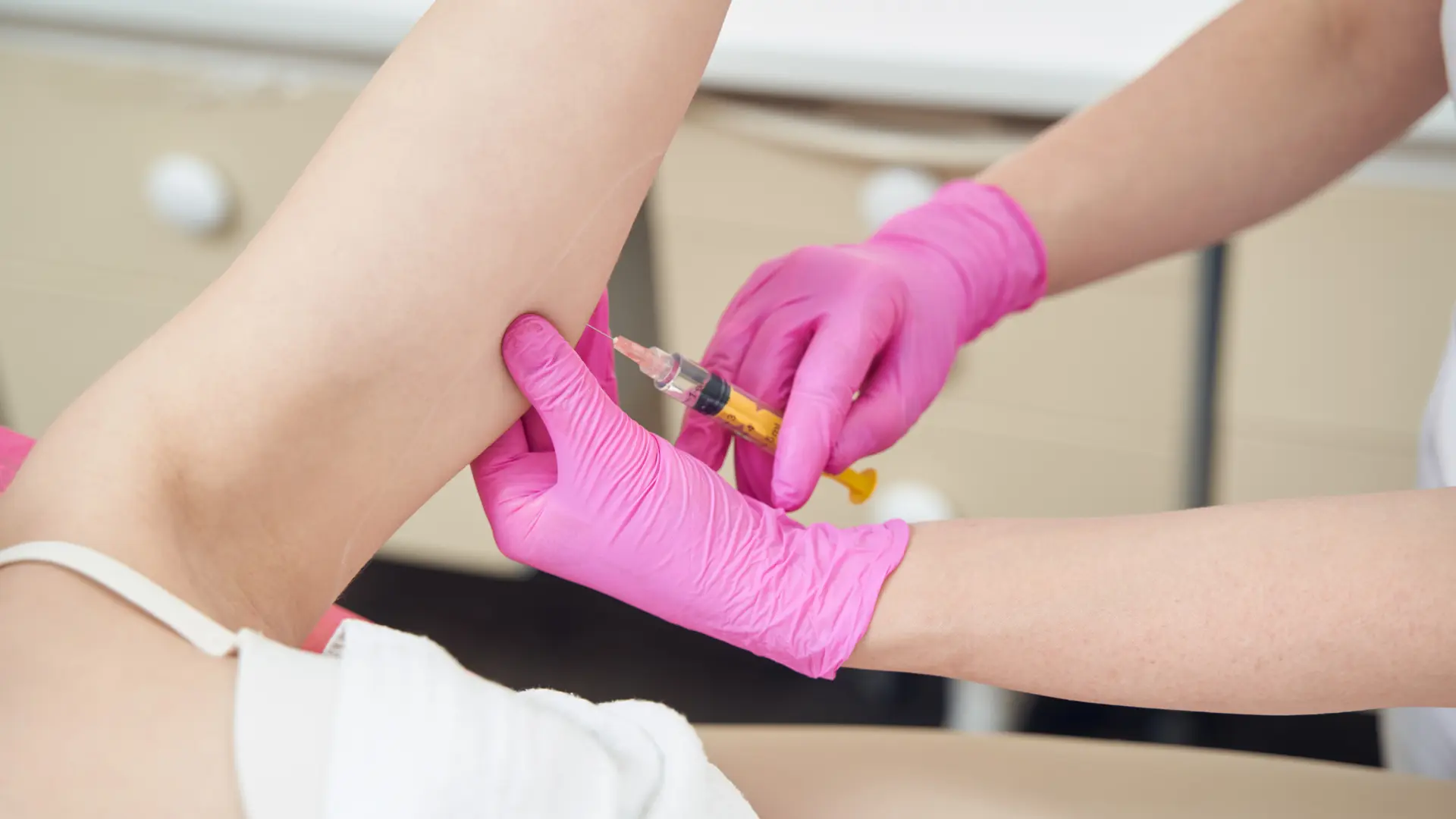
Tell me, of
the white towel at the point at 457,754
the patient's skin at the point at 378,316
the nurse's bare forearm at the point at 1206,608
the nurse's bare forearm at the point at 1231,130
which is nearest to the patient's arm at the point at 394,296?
the patient's skin at the point at 378,316

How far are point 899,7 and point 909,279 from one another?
1.97ft

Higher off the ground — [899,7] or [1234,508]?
[899,7]

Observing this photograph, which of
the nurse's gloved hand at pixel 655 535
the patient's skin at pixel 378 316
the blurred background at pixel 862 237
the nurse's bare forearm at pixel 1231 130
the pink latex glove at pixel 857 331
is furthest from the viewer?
the blurred background at pixel 862 237

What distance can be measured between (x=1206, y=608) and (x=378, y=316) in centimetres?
45

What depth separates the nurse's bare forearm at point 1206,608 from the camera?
59cm

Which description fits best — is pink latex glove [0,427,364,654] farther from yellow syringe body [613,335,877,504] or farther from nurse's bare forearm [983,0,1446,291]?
nurse's bare forearm [983,0,1446,291]

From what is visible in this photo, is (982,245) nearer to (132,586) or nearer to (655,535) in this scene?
(655,535)

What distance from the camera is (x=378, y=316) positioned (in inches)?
24.5

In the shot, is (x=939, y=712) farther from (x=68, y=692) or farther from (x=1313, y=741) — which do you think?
(x=68, y=692)

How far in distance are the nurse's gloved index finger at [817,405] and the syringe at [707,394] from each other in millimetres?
18

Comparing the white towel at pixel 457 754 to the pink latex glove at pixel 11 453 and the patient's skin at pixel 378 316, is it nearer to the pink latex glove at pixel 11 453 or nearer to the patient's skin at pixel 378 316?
the patient's skin at pixel 378 316

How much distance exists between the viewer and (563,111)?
65cm

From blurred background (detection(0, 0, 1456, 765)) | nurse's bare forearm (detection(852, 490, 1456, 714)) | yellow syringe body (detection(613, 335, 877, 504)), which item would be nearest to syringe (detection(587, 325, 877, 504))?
yellow syringe body (detection(613, 335, 877, 504))

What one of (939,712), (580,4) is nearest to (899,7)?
(580,4)
